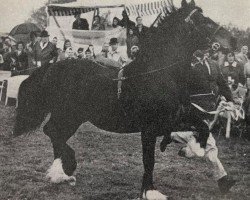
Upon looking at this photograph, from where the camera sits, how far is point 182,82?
4.32 metres

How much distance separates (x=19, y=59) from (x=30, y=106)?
12.0 ft

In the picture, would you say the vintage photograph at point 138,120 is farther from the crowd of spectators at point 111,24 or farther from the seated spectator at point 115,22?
the seated spectator at point 115,22

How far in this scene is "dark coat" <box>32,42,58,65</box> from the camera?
25.4 feet

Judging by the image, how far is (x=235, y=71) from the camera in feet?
24.9

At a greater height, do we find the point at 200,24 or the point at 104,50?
the point at 200,24

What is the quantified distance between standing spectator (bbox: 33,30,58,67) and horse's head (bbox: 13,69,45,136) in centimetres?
240

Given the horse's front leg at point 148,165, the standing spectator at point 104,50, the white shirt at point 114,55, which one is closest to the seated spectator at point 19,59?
the standing spectator at point 104,50

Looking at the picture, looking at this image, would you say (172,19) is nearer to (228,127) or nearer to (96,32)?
(228,127)

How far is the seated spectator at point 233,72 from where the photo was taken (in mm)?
7457

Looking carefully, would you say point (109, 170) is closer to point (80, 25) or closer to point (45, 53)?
point (45, 53)

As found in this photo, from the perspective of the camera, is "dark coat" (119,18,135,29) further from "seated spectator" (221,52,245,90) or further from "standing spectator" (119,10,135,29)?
"seated spectator" (221,52,245,90)

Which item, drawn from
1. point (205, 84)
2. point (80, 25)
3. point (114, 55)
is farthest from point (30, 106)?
point (80, 25)

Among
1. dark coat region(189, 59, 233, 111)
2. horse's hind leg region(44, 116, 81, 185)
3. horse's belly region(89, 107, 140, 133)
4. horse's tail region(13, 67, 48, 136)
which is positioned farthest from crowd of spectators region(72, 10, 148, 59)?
horse's belly region(89, 107, 140, 133)

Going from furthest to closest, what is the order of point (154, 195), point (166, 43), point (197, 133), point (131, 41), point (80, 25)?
point (80, 25), point (131, 41), point (197, 133), point (166, 43), point (154, 195)
